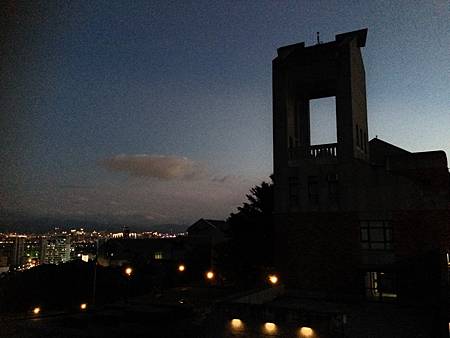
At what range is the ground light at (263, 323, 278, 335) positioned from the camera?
1420 cm

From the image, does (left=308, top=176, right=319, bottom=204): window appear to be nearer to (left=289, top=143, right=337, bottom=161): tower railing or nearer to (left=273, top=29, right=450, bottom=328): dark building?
(left=273, top=29, right=450, bottom=328): dark building

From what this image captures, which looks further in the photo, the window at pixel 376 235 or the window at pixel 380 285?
the window at pixel 376 235

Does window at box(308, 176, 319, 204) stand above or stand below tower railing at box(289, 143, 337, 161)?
below

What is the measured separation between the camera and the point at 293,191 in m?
23.2

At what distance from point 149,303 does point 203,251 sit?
2664 centimetres

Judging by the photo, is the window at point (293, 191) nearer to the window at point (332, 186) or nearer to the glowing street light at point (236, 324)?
the window at point (332, 186)

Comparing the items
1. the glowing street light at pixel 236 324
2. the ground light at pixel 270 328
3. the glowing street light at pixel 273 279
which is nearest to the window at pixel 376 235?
the glowing street light at pixel 273 279

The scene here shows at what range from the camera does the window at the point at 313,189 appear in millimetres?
22391

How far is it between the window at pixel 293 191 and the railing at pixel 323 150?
203 centimetres

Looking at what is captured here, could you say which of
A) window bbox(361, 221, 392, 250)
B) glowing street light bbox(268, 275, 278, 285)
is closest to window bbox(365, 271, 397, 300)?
window bbox(361, 221, 392, 250)

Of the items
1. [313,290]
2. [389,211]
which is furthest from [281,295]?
[389,211]

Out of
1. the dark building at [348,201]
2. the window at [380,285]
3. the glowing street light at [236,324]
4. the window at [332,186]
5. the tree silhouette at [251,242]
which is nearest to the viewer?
the glowing street light at [236,324]

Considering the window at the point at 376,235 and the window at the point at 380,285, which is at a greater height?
the window at the point at 376,235

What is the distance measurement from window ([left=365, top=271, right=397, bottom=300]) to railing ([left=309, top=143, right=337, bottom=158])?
753 centimetres
